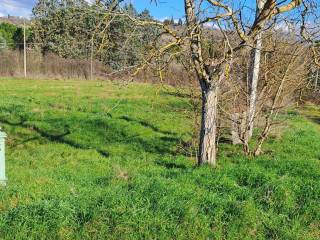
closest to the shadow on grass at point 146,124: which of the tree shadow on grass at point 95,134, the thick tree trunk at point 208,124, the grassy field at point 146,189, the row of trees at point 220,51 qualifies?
the tree shadow on grass at point 95,134

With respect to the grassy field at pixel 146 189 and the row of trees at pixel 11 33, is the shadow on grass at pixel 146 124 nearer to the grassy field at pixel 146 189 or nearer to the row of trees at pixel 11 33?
the grassy field at pixel 146 189

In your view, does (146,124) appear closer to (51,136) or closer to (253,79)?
(51,136)

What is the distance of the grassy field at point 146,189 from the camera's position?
5328mm

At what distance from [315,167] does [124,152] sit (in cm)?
432

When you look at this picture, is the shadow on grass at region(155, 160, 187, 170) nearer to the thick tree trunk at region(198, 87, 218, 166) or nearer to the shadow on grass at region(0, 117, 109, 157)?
the thick tree trunk at region(198, 87, 218, 166)

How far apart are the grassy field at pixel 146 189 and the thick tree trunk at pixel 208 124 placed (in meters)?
0.33

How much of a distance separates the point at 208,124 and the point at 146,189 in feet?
7.63

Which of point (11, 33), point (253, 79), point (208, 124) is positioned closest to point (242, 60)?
point (253, 79)

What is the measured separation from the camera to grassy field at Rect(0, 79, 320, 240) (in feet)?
17.5

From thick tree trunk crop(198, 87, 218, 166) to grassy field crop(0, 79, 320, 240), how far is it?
0.33 m

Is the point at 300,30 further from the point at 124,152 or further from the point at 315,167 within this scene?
the point at 124,152

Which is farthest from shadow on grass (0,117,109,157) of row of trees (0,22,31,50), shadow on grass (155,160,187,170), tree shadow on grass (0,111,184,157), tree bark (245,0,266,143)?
row of trees (0,22,31,50)

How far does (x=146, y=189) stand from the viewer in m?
6.43

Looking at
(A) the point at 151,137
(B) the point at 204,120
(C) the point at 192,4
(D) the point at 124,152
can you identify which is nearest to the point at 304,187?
(B) the point at 204,120
